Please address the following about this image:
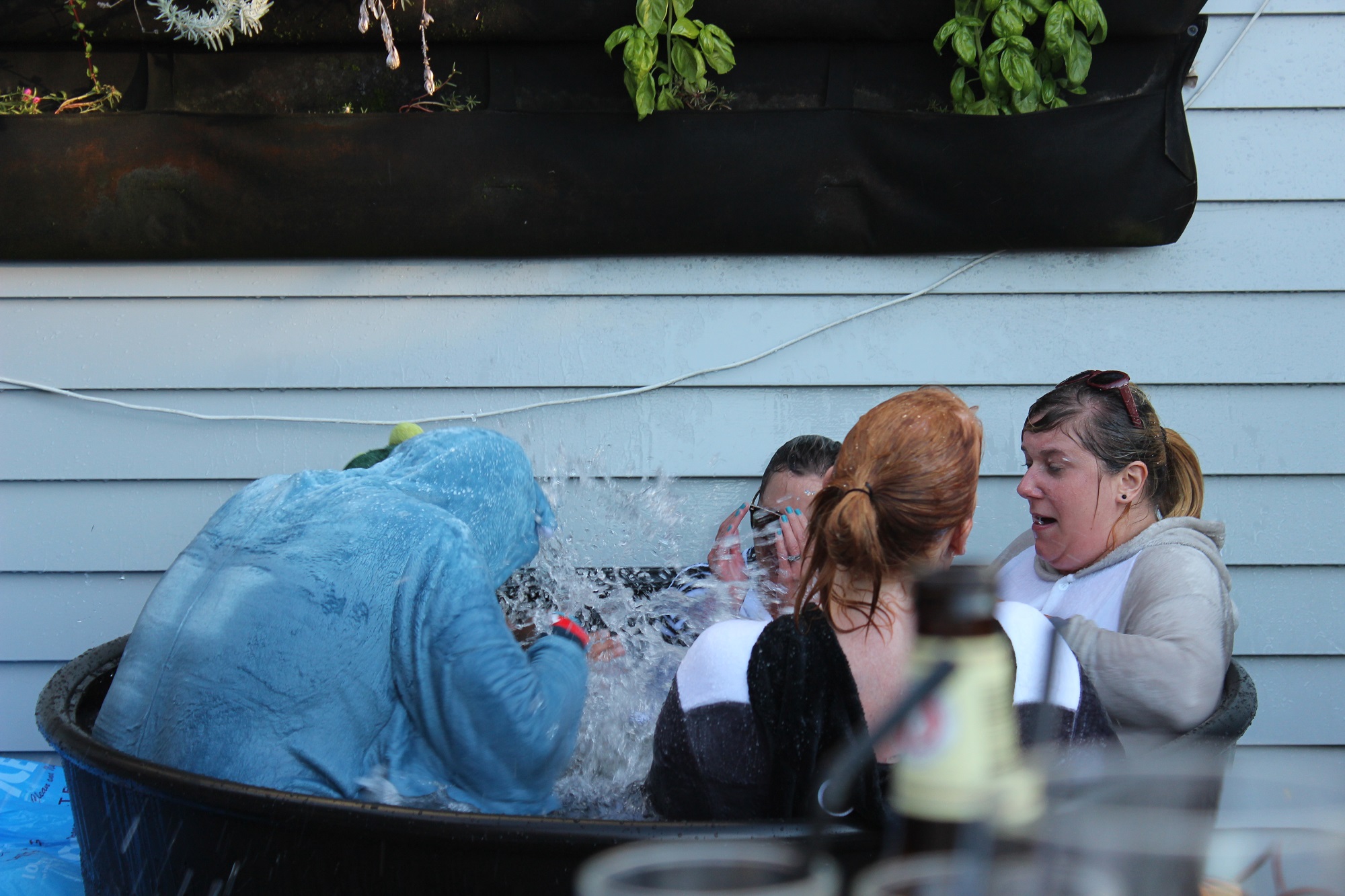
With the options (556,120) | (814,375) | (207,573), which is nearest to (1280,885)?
(207,573)

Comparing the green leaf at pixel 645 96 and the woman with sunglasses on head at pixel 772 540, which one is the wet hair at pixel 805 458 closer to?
the woman with sunglasses on head at pixel 772 540

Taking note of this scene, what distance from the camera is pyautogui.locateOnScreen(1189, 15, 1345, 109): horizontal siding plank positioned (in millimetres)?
2512

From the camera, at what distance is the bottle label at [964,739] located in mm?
643

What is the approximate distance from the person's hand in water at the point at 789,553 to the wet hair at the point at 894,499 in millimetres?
775

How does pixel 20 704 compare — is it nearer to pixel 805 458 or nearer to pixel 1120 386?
pixel 805 458

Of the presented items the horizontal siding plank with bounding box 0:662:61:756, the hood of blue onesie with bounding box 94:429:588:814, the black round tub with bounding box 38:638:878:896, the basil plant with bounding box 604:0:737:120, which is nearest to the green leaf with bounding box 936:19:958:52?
the basil plant with bounding box 604:0:737:120

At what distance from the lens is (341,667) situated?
1.32 meters

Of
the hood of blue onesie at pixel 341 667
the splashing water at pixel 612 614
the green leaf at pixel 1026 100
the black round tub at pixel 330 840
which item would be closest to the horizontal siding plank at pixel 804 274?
the green leaf at pixel 1026 100

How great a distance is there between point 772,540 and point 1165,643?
100cm

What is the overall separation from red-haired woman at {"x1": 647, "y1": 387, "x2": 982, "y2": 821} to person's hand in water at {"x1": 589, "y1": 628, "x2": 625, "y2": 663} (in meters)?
0.65

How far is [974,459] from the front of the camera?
130 centimetres

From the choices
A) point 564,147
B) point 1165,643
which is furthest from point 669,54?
point 1165,643

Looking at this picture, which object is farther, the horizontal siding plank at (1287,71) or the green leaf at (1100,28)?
the horizontal siding plank at (1287,71)

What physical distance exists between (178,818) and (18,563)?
71.3 inches
